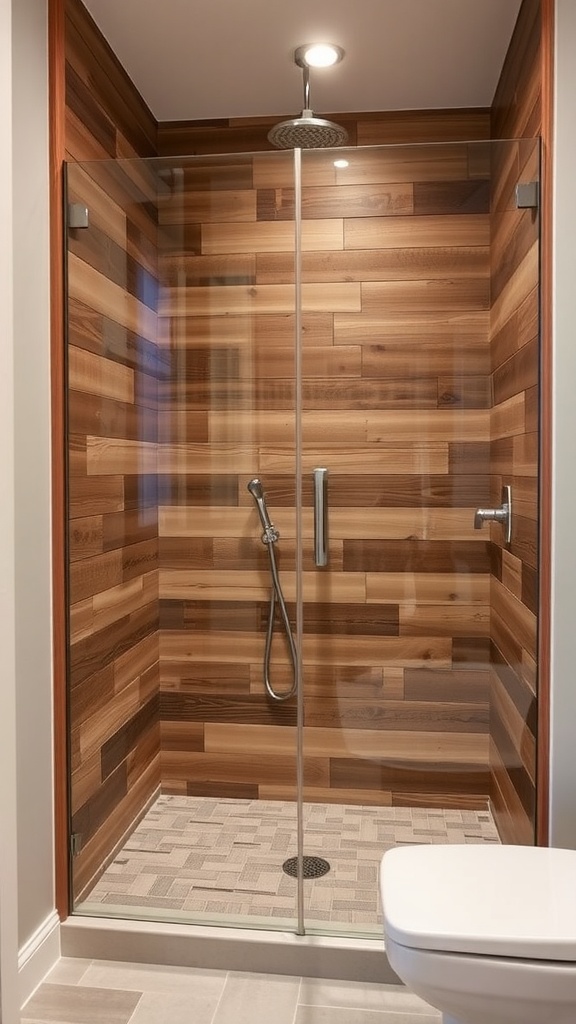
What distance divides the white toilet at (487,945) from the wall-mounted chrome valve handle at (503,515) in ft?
2.75

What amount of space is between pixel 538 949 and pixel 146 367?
5.21 ft

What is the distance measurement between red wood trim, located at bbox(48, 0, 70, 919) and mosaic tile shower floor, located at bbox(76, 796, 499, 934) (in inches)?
8.8

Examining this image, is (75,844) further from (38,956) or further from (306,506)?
(306,506)

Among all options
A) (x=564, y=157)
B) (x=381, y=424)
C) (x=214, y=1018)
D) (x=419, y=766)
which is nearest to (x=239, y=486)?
(x=381, y=424)

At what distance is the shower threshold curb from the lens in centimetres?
195

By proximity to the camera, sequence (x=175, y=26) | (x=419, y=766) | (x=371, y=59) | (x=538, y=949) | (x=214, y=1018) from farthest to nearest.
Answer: (x=371, y=59) → (x=175, y=26) → (x=419, y=766) → (x=214, y=1018) → (x=538, y=949)

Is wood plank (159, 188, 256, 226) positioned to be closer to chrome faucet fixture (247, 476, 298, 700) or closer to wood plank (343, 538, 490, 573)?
chrome faucet fixture (247, 476, 298, 700)

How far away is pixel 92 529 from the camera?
2152 millimetres

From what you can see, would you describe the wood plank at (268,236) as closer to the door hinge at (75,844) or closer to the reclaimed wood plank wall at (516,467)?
the reclaimed wood plank wall at (516,467)

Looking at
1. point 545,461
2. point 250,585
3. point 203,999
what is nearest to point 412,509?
point 545,461

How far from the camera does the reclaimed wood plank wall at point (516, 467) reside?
6.43 ft

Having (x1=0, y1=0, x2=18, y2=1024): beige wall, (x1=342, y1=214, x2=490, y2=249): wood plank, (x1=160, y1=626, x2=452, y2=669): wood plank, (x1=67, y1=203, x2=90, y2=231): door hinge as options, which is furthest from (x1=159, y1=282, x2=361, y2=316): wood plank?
(x1=160, y1=626, x2=452, y2=669): wood plank

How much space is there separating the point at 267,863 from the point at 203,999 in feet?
1.14

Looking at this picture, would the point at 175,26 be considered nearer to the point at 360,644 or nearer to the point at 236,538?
the point at 236,538
